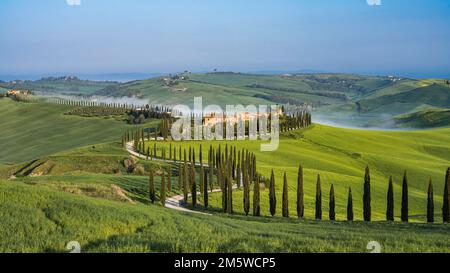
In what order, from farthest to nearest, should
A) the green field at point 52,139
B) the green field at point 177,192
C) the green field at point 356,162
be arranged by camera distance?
1. the green field at point 52,139
2. the green field at point 356,162
3. the green field at point 177,192

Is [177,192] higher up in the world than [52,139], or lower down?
higher up

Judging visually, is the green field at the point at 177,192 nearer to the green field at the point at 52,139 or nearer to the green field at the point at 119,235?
the green field at the point at 119,235

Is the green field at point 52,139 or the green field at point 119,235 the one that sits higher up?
the green field at point 119,235

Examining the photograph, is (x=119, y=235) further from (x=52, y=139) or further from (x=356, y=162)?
(x=52, y=139)
